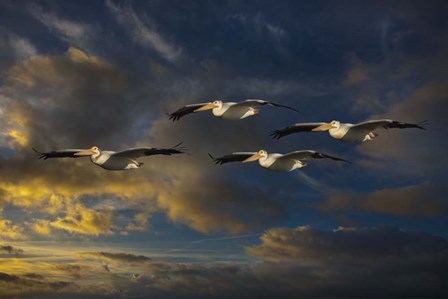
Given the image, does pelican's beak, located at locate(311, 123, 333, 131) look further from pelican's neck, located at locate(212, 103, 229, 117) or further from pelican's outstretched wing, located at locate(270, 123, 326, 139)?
pelican's neck, located at locate(212, 103, 229, 117)

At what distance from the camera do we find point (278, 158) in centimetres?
4544

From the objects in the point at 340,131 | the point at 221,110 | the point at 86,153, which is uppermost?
the point at 221,110

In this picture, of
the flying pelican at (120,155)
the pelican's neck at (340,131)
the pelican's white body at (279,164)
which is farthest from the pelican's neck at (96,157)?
the pelican's neck at (340,131)

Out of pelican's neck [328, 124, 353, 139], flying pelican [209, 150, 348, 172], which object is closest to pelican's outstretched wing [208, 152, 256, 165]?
flying pelican [209, 150, 348, 172]

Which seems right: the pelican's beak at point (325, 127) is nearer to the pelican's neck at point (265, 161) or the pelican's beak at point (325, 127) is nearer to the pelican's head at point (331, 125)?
the pelican's head at point (331, 125)

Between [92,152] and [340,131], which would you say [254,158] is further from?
[92,152]

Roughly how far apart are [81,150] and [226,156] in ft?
36.7

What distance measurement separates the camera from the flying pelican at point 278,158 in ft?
143

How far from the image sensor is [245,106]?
152ft

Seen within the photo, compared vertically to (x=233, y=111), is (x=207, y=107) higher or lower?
higher

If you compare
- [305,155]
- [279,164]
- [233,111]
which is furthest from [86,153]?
[305,155]

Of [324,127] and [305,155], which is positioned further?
[324,127]

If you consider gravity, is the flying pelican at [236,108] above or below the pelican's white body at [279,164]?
above

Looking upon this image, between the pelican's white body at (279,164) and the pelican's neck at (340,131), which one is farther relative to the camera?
the pelican's white body at (279,164)
